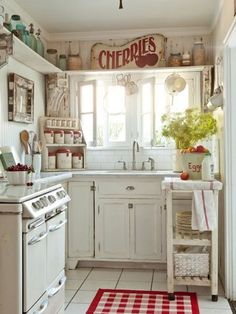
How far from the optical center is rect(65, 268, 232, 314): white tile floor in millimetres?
3118

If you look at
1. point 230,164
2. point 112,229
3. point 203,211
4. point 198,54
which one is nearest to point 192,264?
point 203,211

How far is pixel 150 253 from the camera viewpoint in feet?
13.1

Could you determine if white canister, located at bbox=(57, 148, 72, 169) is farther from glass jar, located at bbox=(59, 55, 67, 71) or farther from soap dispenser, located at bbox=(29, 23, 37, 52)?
soap dispenser, located at bbox=(29, 23, 37, 52)

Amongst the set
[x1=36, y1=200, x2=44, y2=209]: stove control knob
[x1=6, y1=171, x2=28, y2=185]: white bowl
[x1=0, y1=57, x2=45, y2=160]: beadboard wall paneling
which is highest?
[x1=0, y1=57, x2=45, y2=160]: beadboard wall paneling

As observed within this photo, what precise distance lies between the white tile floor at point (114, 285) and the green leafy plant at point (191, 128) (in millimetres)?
1265

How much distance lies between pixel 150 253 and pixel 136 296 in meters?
0.73

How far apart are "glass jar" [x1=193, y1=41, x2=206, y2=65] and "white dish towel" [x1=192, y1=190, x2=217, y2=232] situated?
1736 millimetres

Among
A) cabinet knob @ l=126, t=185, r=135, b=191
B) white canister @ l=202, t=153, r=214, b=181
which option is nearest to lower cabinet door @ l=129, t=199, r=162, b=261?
cabinet knob @ l=126, t=185, r=135, b=191

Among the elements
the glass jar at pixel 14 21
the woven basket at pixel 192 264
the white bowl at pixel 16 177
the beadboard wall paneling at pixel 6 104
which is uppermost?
the glass jar at pixel 14 21

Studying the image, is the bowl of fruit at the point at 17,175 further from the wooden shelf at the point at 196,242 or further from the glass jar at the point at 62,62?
the glass jar at the point at 62,62

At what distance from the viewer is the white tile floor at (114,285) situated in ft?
10.2

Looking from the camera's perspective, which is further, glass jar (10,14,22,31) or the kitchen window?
the kitchen window

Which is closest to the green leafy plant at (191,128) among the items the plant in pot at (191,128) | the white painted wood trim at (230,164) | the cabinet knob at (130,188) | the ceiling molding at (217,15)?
the plant in pot at (191,128)

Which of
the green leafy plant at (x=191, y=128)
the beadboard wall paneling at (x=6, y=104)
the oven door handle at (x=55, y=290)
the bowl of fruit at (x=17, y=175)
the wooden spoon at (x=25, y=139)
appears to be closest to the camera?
the oven door handle at (x=55, y=290)
